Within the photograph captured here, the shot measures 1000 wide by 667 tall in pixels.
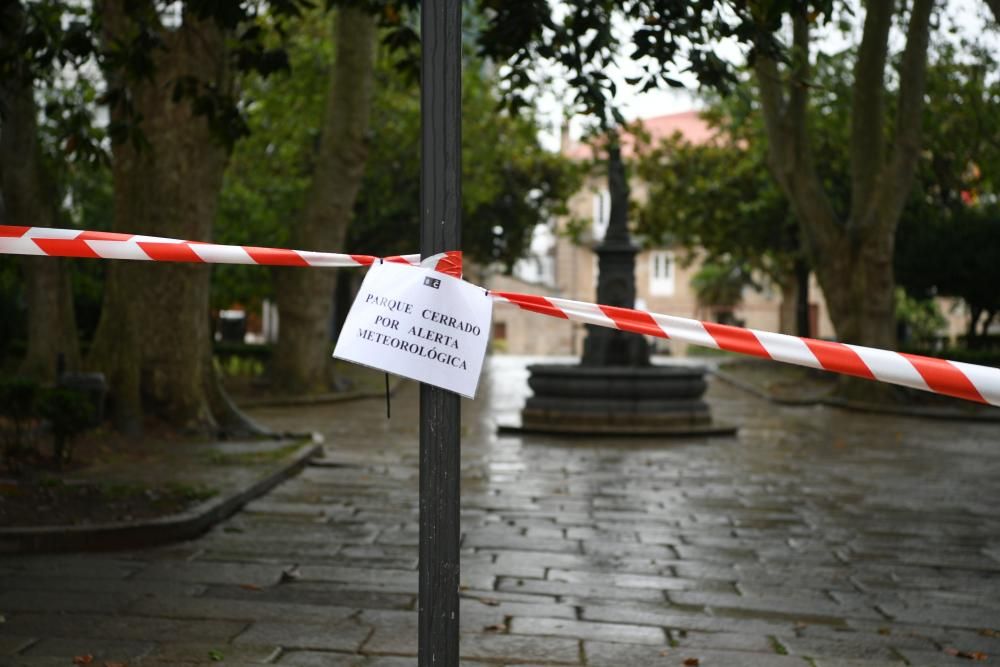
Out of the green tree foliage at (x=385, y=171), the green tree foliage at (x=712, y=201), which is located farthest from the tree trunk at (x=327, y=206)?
the green tree foliage at (x=712, y=201)

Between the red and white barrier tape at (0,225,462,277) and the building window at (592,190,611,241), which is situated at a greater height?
the building window at (592,190,611,241)

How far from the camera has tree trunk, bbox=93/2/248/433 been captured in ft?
40.3

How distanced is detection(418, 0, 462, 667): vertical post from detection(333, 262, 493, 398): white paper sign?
0.30 ft

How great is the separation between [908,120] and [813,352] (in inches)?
621

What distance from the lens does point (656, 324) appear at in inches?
143

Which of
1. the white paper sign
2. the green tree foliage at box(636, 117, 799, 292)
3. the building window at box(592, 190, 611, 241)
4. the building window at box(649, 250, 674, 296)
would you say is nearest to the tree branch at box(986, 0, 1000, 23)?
the white paper sign

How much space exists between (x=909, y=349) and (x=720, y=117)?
7900 mm

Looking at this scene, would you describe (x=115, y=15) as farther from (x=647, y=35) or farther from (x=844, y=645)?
(x=844, y=645)

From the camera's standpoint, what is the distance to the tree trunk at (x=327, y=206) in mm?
19672

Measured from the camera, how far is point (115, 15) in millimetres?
12125

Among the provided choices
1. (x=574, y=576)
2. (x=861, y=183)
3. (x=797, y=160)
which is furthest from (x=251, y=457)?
(x=861, y=183)

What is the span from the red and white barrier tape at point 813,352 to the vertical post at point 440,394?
43 cm

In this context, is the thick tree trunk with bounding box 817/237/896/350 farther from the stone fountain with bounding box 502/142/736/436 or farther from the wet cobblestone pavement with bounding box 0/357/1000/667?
the wet cobblestone pavement with bounding box 0/357/1000/667

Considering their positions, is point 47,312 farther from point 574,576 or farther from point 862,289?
point 862,289
